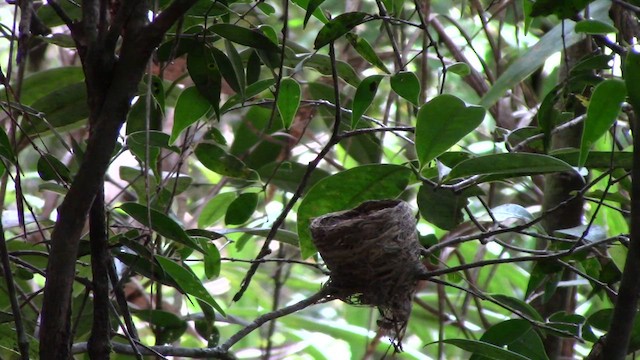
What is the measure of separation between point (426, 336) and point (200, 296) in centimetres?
108

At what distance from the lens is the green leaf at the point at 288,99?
Result: 779 millimetres

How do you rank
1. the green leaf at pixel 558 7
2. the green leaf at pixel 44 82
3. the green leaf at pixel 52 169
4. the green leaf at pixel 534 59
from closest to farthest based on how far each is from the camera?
the green leaf at pixel 558 7 → the green leaf at pixel 52 169 → the green leaf at pixel 534 59 → the green leaf at pixel 44 82

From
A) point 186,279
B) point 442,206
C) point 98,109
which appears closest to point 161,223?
point 186,279

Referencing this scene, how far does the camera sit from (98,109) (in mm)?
505

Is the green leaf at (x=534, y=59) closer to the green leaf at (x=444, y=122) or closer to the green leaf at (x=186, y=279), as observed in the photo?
the green leaf at (x=444, y=122)

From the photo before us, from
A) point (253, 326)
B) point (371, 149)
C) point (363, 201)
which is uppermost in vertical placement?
point (371, 149)

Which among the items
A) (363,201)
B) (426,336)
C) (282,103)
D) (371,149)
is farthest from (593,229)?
(426,336)

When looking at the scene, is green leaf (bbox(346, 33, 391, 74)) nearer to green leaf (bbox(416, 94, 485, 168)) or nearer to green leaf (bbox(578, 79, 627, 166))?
green leaf (bbox(416, 94, 485, 168))

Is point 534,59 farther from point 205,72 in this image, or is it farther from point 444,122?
point 205,72

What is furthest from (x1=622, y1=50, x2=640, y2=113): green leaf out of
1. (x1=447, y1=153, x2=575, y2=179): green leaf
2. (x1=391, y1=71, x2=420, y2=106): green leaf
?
(x1=391, y1=71, x2=420, y2=106): green leaf


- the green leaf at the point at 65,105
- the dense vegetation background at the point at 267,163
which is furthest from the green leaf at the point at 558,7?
the green leaf at the point at 65,105

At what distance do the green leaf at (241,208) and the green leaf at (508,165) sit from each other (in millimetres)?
306

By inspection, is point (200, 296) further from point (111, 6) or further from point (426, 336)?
point (426, 336)

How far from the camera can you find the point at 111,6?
1.99ft
